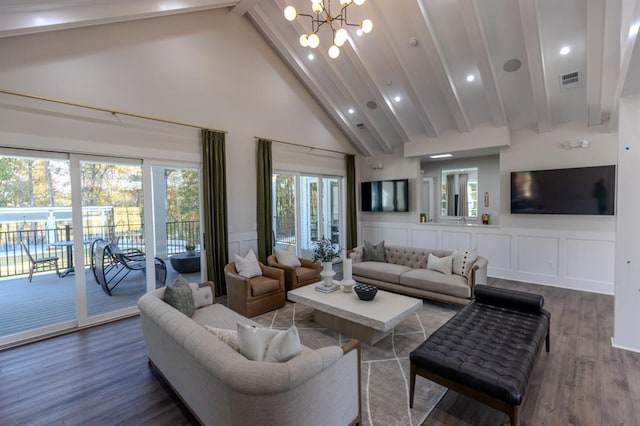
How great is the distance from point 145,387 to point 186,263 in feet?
8.92

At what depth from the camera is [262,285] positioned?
4.33m

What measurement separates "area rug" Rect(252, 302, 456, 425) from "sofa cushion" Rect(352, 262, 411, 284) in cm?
62

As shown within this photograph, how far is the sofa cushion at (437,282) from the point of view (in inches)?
167

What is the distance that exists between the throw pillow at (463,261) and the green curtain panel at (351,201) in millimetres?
3494

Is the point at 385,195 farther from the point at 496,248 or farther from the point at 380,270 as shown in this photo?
the point at 380,270

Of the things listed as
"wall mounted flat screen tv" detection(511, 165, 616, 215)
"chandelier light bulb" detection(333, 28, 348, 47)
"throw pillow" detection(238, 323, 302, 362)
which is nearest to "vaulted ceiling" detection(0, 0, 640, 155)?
"wall mounted flat screen tv" detection(511, 165, 616, 215)

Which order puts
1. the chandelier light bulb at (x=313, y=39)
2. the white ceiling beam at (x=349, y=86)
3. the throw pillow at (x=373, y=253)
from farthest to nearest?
the throw pillow at (x=373, y=253)
the white ceiling beam at (x=349, y=86)
the chandelier light bulb at (x=313, y=39)

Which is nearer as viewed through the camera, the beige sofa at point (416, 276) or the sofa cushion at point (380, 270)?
the beige sofa at point (416, 276)

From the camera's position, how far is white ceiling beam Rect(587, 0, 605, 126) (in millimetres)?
3487

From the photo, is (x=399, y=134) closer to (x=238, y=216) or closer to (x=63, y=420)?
(x=238, y=216)

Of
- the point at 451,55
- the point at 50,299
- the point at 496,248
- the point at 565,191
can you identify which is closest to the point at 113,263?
the point at 50,299

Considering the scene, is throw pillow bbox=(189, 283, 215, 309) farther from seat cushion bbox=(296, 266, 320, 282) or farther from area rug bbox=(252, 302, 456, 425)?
seat cushion bbox=(296, 266, 320, 282)

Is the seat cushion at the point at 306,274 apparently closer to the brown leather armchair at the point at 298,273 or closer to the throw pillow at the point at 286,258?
the brown leather armchair at the point at 298,273

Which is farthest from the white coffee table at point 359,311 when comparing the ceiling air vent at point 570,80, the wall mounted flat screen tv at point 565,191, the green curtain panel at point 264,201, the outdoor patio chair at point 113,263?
the ceiling air vent at point 570,80
